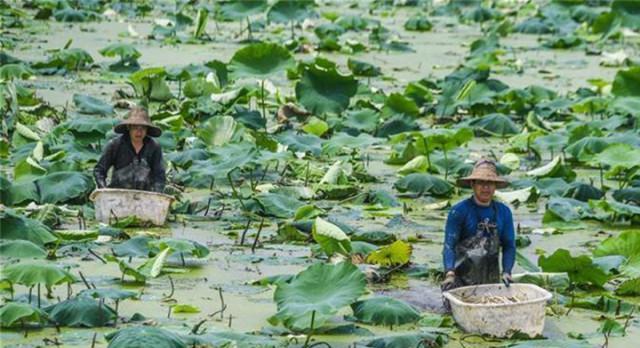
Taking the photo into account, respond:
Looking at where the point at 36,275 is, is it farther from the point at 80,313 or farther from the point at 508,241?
the point at 508,241

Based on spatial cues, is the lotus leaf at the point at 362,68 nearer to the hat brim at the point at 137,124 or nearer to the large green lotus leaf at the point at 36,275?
the hat brim at the point at 137,124

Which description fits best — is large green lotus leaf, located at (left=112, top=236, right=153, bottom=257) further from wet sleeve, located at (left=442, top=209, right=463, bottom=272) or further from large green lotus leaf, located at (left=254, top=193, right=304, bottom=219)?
wet sleeve, located at (left=442, top=209, right=463, bottom=272)

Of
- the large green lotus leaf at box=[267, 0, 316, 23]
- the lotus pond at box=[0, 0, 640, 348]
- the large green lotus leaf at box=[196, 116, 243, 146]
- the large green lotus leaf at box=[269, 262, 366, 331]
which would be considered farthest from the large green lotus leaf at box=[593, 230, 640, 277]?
the large green lotus leaf at box=[267, 0, 316, 23]

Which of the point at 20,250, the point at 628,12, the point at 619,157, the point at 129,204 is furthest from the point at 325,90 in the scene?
the point at 628,12

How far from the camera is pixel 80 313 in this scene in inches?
210

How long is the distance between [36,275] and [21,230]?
101 cm

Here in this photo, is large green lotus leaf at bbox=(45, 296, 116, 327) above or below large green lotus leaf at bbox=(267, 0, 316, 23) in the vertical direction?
above

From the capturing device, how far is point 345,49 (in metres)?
13.4

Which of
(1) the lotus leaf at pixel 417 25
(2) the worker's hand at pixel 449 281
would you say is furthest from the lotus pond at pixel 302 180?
(1) the lotus leaf at pixel 417 25

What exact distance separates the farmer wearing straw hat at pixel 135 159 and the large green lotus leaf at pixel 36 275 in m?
1.95

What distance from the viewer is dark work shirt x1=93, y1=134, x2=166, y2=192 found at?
7.34 meters

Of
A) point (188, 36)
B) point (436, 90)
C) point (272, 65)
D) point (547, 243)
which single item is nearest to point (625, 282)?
point (547, 243)

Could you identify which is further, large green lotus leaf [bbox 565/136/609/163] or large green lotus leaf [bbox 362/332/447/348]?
large green lotus leaf [bbox 565/136/609/163]

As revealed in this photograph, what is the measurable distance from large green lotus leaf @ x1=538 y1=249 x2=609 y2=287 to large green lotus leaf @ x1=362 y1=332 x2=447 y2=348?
91cm
